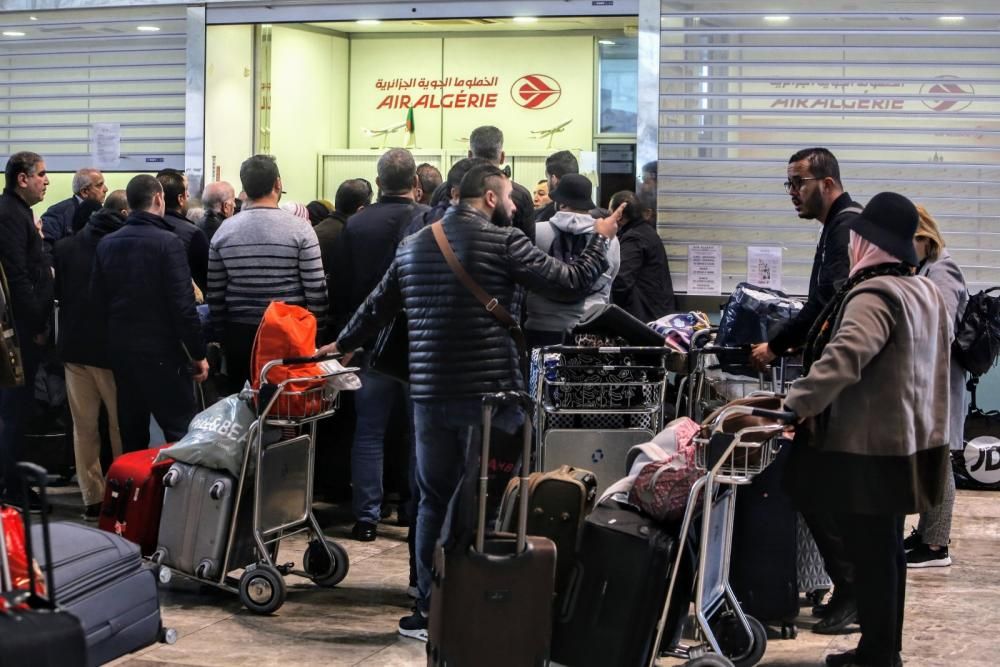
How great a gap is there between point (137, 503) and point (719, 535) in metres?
2.52

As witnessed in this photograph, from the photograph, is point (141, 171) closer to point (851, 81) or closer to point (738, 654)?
point (851, 81)

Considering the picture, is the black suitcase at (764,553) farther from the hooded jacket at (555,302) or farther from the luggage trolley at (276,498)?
the luggage trolley at (276,498)

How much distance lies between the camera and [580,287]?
5309 mm

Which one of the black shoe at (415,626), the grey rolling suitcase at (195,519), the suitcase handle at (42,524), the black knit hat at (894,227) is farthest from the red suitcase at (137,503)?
the black knit hat at (894,227)

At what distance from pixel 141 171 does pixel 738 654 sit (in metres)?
6.47

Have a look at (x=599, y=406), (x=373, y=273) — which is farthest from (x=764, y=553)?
(x=373, y=273)

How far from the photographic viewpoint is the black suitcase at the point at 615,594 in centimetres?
462

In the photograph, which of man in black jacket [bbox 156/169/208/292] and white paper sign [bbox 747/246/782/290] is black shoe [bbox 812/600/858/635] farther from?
man in black jacket [bbox 156/169/208/292]

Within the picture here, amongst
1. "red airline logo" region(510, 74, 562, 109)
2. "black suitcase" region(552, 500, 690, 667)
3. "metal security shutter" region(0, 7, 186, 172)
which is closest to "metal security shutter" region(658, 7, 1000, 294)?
"red airline logo" region(510, 74, 562, 109)

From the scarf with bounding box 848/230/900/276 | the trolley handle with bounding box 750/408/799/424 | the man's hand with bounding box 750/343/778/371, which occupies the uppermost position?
the scarf with bounding box 848/230/900/276

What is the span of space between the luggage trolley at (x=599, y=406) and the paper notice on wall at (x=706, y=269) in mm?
2895

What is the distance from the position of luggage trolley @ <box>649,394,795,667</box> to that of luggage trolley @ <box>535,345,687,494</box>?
2.55 ft

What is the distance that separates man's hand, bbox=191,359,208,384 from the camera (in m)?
7.06

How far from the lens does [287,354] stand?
6.07m
